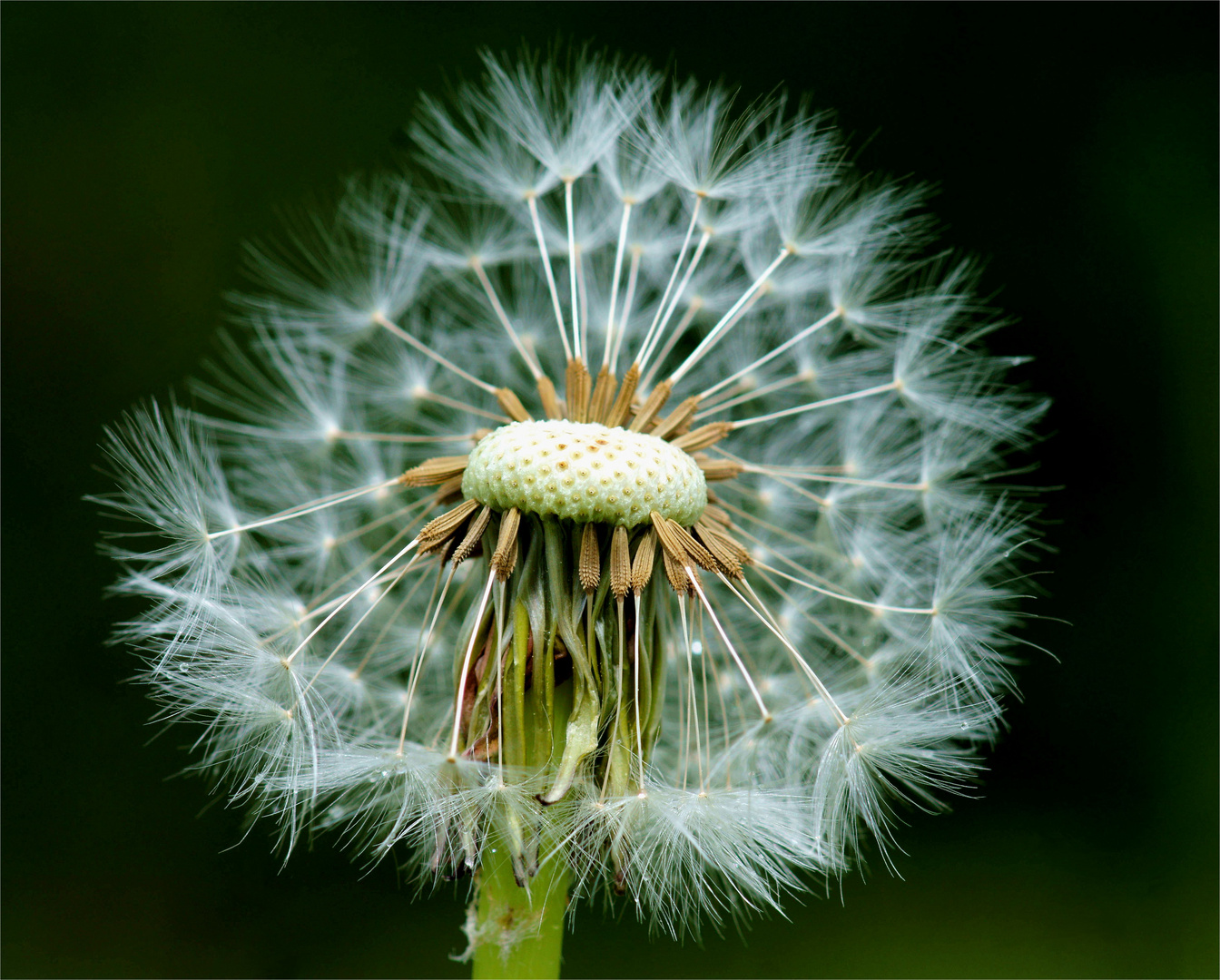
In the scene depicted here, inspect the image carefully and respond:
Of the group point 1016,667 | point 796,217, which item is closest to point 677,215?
point 796,217

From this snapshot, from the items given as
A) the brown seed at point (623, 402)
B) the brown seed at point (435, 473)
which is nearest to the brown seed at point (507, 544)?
the brown seed at point (435, 473)

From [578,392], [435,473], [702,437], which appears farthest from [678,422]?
[435,473]

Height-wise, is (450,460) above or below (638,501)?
above

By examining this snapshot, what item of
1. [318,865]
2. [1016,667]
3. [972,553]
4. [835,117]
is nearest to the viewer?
[972,553]

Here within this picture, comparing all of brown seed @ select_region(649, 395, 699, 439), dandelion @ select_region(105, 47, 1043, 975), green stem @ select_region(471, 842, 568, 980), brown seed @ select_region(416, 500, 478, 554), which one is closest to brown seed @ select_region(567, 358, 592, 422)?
dandelion @ select_region(105, 47, 1043, 975)

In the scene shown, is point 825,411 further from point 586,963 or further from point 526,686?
point 586,963

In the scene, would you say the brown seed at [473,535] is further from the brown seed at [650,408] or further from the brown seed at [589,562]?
the brown seed at [650,408]

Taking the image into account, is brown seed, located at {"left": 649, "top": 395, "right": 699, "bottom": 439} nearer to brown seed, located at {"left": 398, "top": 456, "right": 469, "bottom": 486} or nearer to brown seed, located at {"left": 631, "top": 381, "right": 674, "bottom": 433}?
brown seed, located at {"left": 631, "top": 381, "right": 674, "bottom": 433}

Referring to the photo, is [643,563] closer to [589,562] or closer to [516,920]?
[589,562]
